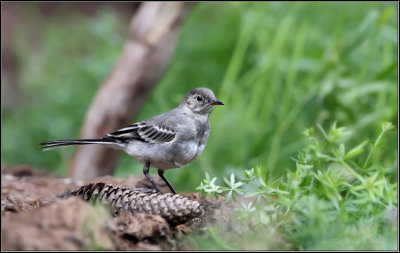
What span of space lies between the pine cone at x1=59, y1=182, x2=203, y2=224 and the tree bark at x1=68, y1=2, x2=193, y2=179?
2.39m

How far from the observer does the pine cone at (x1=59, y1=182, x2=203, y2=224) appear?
2.46 meters

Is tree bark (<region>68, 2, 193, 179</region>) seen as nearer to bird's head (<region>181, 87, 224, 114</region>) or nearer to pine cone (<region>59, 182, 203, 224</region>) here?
bird's head (<region>181, 87, 224, 114</region>)

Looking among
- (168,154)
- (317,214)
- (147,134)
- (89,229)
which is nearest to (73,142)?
(147,134)

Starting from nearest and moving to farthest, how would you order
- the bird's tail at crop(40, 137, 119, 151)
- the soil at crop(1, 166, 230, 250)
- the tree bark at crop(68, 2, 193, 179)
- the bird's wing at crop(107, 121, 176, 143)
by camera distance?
the soil at crop(1, 166, 230, 250)
the bird's tail at crop(40, 137, 119, 151)
the bird's wing at crop(107, 121, 176, 143)
the tree bark at crop(68, 2, 193, 179)

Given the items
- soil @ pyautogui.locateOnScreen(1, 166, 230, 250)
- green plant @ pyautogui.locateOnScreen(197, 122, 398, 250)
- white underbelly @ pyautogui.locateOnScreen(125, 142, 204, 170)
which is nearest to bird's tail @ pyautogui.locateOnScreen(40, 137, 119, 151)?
white underbelly @ pyautogui.locateOnScreen(125, 142, 204, 170)

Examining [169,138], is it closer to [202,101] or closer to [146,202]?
[202,101]

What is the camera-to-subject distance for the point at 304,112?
220 inches

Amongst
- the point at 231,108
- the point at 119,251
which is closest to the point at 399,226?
the point at 119,251

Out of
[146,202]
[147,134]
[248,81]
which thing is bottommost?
[146,202]

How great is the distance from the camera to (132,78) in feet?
16.6

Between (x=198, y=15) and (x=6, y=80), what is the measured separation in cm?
365

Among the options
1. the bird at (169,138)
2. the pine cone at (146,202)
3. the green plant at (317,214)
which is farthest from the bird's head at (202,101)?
the green plant at (317,214)

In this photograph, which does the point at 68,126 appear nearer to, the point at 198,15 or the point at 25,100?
the point at 25,100

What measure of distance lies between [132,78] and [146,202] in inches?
105
